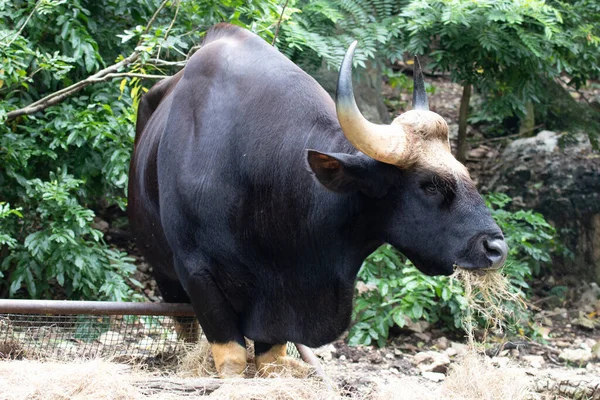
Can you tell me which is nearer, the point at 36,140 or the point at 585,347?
the point at 36,140

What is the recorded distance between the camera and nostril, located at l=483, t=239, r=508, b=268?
157 inches

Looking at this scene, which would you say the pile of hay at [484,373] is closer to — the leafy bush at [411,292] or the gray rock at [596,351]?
the leafy bush at [411,292]

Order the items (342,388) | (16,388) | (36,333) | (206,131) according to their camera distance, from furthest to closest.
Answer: (36,333) < (206,131) < (342,388) < (16,388)

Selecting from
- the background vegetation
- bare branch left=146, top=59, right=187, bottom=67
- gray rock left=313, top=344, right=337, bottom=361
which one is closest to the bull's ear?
the background vegetation

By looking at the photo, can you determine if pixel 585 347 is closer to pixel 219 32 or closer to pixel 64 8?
pixel 219 32

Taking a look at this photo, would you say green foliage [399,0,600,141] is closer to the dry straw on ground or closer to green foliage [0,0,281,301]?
green foliage [0,0,281,301]

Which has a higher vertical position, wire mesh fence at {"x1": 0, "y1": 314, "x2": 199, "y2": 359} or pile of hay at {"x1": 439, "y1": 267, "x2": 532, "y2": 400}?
pile of hay at {"x1": 439, "y1": 267, "x2": 532, "y2": 400}

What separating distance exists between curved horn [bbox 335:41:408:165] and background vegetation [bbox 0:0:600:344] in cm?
285

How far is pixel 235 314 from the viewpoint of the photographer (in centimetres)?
486

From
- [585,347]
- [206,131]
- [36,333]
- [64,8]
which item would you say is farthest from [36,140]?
[585,347]

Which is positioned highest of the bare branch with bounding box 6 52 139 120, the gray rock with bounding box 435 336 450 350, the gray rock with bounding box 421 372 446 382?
the bare branch with bounding box 6 52 139 120

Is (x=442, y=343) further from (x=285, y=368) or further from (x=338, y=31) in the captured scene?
(x=338, y=31)

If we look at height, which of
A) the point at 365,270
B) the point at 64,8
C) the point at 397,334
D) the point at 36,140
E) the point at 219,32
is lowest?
the point at 397,334

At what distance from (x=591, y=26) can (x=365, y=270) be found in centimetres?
334
